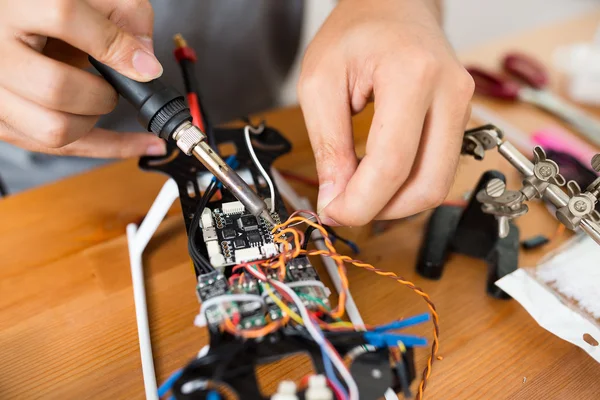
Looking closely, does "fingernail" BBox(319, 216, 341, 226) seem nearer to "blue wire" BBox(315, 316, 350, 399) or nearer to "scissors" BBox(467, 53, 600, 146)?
"blue wire" BBox(315, 316, 350, 399)

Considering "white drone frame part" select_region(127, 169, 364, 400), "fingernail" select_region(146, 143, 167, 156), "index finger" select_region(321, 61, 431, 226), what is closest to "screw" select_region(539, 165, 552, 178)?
"index finger" select_region(321, 61, 431, 226)

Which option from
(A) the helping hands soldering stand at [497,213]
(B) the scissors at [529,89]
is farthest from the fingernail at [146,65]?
(B) the scissors at [529,89]

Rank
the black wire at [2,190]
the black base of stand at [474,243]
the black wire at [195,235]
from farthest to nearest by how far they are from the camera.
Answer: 1. the black wire at [2,190]
2. the black base of stand at [474,243]
3. the black wire at [195,235]

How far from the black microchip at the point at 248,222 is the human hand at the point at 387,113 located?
79mm

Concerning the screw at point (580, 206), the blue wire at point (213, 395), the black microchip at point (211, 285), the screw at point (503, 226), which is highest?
the screw at point (580, 206)

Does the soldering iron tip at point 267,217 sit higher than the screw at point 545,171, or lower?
lower

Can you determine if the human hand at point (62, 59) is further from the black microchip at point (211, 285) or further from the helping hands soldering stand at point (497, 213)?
the helping hands soldering stand at point (497, 213)

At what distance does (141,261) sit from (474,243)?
1.52ft

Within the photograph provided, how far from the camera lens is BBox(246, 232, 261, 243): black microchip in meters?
0.52

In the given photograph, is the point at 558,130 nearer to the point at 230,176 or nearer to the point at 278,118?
the point at 278,118

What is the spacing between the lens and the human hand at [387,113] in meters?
0.52

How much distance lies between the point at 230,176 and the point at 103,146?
27 cm

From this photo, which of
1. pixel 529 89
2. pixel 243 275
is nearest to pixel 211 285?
pixel 243 275

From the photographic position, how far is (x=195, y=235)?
20.7 inches
